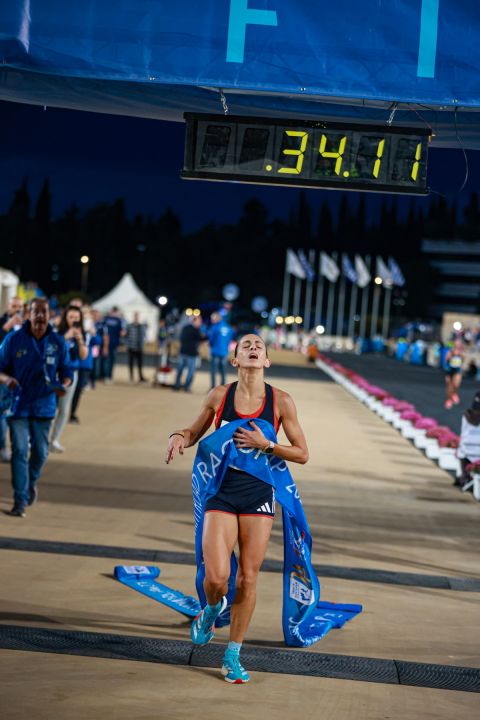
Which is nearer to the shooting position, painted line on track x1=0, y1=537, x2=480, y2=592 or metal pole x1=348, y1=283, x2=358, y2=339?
painted line on track x1=0, y1=537, x2=480, y2=592

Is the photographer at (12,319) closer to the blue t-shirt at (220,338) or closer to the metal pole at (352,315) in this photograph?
the blue t-shirt at (220,338)

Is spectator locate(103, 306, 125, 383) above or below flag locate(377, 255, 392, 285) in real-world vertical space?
below

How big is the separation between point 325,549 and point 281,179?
394 cm

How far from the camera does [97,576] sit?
919 cm

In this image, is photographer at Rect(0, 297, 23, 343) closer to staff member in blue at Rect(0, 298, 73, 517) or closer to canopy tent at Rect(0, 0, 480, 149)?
staff member in blue at Rect(0, 298, 73, 517)

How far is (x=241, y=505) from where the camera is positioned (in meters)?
6.82

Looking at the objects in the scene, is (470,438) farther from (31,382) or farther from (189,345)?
(189,345)

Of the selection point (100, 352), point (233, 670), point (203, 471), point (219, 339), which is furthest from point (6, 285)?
point (233, 670)

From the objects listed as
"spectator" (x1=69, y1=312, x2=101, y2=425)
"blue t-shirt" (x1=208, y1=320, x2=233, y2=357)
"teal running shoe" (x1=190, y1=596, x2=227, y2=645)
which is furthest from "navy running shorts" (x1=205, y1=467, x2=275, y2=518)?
"blue t-shirt" (x1=208, y1=320, x2=233, y2=357)

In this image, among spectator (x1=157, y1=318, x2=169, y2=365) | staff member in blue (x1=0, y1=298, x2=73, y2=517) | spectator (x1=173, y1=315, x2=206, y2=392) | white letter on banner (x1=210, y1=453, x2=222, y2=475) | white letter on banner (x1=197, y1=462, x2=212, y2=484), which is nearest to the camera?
white letter on banner (x1=210, y1=453, x2=222, y2=475)

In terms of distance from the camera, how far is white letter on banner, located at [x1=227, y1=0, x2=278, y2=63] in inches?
276

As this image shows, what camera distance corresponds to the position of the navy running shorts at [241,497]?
22.4ft

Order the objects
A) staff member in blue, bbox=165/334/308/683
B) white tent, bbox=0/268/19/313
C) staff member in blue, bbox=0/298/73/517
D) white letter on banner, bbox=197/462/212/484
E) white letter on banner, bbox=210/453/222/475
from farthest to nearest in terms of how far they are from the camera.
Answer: white tent, bbox=0/268/19/313 → staff member in blue, bbox=0/298/73/517 → white letter on banner, bbox=197/462/212/484 → white letter on banner, bbox=210/453/222/475 → staff member in blue, bbox=165/334/308/683

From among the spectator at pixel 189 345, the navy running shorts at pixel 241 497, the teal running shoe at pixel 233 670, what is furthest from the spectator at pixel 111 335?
the teal running shoe at pixel 233 670
